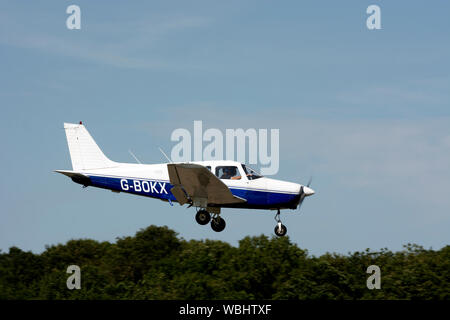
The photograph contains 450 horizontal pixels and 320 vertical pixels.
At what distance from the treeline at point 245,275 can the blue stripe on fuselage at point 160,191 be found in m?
15.2

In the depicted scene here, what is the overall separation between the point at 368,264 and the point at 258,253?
295 inches

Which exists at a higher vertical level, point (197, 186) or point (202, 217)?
point (197, 186)

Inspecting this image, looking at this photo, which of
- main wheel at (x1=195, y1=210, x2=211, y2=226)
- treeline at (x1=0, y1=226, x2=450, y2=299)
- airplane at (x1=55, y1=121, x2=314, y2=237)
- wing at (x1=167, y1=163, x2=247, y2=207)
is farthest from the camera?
treeline at (x1=0, y1=226, x2=450, y2=299)

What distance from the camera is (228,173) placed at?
27547mm

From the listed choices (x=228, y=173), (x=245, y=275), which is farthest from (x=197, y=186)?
(x=245, y=275)

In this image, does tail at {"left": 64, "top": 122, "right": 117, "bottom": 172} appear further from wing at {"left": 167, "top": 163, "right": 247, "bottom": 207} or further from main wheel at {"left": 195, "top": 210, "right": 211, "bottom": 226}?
main wheel at {"left": 195, "top": 210, "right": 211, "bottom": 226}

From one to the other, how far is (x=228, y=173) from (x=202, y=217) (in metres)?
2.17

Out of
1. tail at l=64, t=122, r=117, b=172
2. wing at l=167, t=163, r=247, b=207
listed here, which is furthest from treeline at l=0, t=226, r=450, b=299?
wing at l=167, t=163, r=247, b=207

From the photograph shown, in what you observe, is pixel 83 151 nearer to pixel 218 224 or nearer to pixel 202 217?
pixel 202 217

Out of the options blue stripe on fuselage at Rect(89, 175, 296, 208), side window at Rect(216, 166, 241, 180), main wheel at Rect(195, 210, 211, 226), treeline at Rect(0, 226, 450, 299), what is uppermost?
side window at Rect(216, 166, 241, 180)

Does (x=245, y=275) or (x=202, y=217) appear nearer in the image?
(x=202, y=217)

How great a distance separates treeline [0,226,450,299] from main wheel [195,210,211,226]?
15.6m

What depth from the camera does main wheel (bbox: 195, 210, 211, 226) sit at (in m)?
28.5

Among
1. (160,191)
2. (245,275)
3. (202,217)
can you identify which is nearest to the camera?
(160,191)
